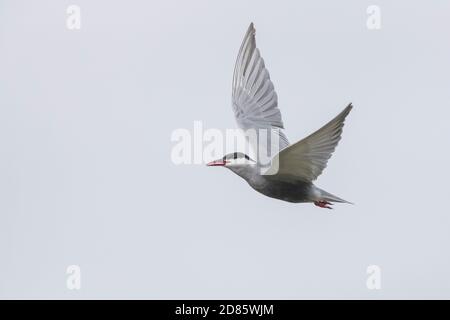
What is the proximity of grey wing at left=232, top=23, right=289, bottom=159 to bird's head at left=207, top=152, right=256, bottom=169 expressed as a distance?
1.40m

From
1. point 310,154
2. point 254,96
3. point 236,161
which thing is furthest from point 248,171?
point 254,96

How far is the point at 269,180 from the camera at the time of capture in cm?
1130

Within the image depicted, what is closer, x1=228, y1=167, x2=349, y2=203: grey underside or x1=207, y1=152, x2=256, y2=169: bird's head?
x1=228, y1=167, x2=349, y2=203: grey underside

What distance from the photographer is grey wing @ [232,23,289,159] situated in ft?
43.3

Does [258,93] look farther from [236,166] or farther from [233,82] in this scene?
[236,166]

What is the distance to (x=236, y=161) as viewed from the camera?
1168 centimetres

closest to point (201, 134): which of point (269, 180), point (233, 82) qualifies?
point (233, 82)

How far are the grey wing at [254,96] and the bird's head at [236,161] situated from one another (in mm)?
1404

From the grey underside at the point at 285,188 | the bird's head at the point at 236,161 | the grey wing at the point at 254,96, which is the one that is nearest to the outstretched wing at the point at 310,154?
the grey underside at the point at 285,188

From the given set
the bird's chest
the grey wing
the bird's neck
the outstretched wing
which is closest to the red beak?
the bird's neck

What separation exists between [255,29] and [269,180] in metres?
2.45

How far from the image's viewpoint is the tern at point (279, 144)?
10.2 meters

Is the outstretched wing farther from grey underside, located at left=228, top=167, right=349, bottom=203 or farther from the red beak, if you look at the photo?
the red beak

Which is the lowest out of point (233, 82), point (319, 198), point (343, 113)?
point (319, 198)
